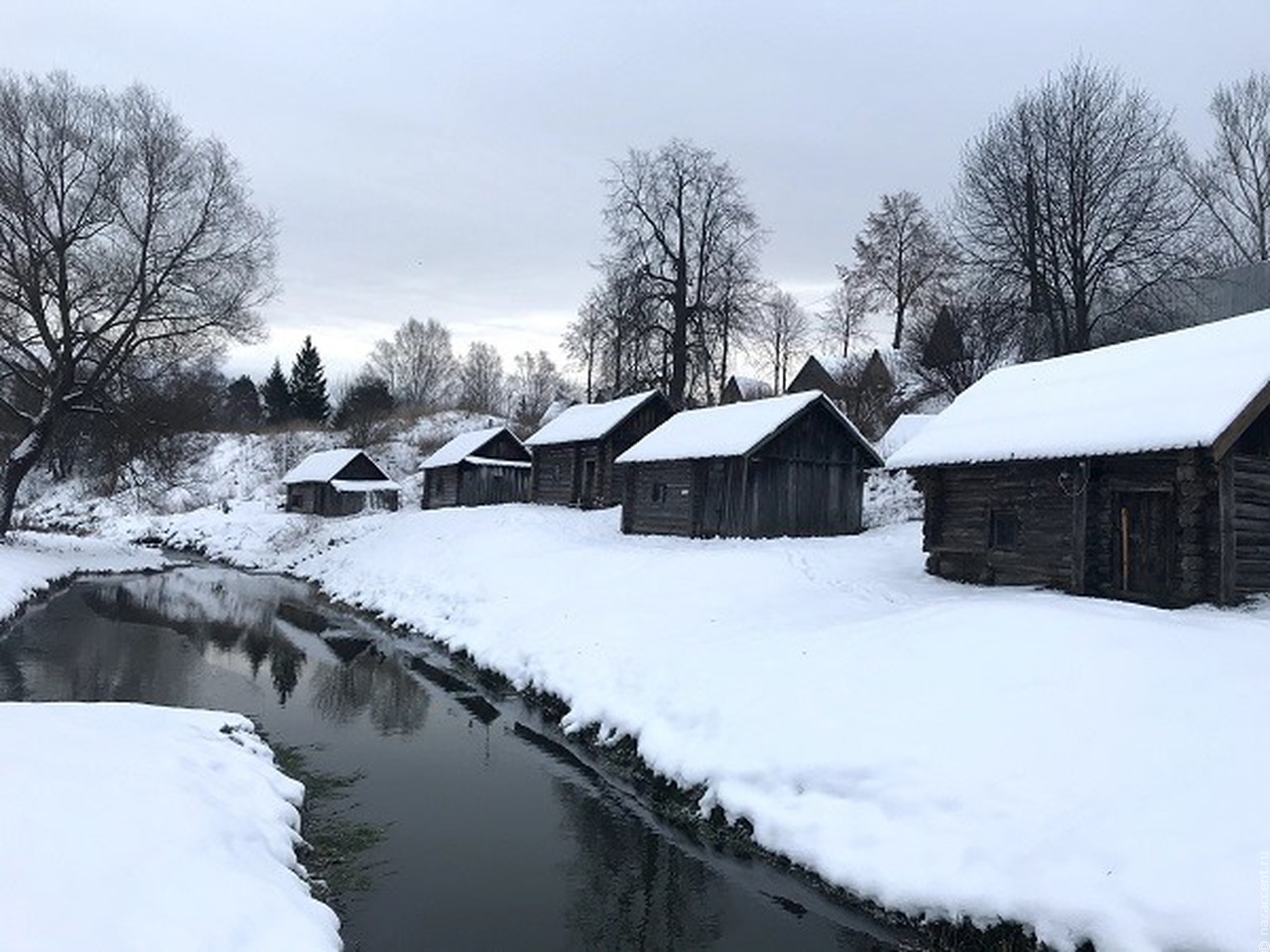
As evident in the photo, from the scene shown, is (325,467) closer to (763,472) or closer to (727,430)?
(727,430)

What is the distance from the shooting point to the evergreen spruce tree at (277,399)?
262 feet

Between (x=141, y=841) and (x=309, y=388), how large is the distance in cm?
8051

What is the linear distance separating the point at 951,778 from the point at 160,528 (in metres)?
49.2

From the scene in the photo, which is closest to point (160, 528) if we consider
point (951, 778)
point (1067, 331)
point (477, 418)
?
point (477, 418)

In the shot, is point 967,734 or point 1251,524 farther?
point 1251,524

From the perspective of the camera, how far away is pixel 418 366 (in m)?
95.7

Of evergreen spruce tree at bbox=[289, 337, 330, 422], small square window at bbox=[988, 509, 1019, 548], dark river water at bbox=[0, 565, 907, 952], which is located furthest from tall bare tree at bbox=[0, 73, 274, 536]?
evergreen spruce tree at bbox=[289, 337, 330, 422]

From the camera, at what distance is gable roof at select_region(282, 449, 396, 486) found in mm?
50375

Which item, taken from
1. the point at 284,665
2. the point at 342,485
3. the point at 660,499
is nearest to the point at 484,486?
the point at 342,485

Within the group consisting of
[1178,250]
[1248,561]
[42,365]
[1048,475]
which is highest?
[1178,250]

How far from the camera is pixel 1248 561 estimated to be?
13.9m

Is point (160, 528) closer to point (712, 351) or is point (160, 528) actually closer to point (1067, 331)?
point (712, 351)

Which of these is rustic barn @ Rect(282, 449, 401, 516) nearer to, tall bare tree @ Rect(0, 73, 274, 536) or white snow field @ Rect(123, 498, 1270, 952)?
tall bare tree @ Rect(0, 73, 274, 536)

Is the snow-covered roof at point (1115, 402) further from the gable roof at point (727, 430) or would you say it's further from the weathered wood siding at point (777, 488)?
the weathered wood siding at point (777, 488)
